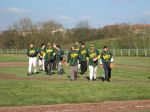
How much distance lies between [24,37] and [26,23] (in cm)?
778

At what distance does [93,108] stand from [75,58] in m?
8.05

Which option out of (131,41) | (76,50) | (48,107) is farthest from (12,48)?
(48,107)

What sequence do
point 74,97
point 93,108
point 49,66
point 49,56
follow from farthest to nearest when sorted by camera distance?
point 49,66 < point 49,56 < point 74,97 < point 93,108

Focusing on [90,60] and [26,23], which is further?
[26,23]

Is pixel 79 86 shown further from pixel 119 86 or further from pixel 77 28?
pixel 77 28

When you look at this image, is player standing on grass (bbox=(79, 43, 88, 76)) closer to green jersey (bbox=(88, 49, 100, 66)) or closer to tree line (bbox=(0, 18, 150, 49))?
green jersey (bbox=(88, 49, 100, 66))

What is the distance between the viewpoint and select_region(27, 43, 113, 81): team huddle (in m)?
19.3

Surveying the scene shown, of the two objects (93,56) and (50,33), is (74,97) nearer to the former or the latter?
(93,56)

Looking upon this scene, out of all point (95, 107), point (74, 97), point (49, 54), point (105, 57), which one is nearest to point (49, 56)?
point (49, 54)

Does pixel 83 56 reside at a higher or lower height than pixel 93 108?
higher

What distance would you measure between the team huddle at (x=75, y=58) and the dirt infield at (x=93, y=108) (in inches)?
260

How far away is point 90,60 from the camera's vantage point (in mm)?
19578

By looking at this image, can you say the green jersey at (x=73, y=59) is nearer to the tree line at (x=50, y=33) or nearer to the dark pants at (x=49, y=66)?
the dark pants at (x=49, y=66)

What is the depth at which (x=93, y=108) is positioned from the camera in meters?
11.7
